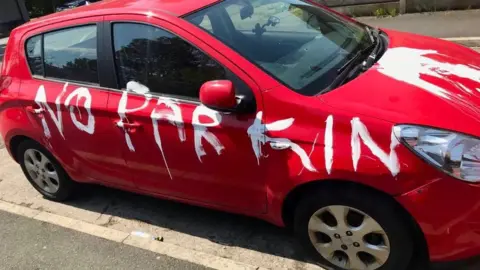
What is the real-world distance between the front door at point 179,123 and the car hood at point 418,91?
56 cm

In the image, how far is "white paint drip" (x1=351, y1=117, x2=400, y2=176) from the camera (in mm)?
2424

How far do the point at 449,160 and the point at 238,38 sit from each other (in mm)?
1434

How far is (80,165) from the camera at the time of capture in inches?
154

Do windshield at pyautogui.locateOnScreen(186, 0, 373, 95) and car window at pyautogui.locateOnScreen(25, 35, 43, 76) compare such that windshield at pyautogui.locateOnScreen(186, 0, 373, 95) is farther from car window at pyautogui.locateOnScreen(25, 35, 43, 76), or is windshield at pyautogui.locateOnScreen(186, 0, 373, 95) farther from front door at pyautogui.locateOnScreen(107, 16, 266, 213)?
car window at pyautogui.locateOnScreen(25, 35, 43, 76)

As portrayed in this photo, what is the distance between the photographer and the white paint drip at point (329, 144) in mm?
2582

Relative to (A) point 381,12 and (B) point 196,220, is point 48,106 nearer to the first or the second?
(B) point 196,220

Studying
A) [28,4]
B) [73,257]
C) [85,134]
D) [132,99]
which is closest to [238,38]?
[132,99]

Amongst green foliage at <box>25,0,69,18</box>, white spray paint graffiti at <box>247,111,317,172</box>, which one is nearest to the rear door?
white spray paint graffiti at <box>247,111,317,172</box>

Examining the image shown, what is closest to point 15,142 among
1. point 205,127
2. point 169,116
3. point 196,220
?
point 196,220

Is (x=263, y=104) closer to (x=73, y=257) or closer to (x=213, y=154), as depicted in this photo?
(x=213, y=154)

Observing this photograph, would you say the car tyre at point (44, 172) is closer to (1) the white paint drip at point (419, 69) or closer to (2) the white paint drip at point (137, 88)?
(2) the white paint drip at point (137, 88)

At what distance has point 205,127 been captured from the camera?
9.82 feet

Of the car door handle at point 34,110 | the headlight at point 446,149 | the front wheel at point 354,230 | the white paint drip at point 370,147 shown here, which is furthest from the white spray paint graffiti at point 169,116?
the headlight at point 446,149

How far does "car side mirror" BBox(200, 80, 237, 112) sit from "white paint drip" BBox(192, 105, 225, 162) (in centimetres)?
14
